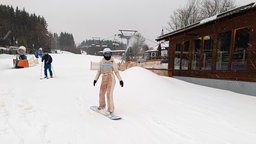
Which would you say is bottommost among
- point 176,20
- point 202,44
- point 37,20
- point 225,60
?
point 225,60

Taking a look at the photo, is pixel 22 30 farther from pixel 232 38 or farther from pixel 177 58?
pixel 232 38

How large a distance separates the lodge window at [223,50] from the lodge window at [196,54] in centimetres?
176

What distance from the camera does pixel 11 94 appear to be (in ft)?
24.3

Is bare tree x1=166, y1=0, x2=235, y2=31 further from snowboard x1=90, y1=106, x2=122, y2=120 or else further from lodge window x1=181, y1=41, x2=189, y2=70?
snowboard x1=90, y1=106, x2=122, y2=120

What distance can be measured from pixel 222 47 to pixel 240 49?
49.0 inches

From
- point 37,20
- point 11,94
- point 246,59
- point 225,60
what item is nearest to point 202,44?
point 225,60

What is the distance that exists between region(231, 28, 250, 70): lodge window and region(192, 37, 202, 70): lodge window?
291cm

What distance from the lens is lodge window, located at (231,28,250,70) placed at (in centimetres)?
1015

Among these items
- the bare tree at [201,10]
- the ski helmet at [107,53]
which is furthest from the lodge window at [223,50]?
the bare tree at [201,10]

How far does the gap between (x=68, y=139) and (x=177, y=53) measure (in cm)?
1374

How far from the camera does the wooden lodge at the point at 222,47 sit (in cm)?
977

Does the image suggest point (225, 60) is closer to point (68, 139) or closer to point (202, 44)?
point (202, 44)

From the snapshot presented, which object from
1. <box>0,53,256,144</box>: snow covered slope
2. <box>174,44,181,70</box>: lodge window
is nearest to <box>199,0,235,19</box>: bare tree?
<box>174,44,181,70</box>: lodge window

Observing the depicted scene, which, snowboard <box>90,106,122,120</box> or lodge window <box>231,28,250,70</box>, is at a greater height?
lodge window <box>231,28,250,70</box>
